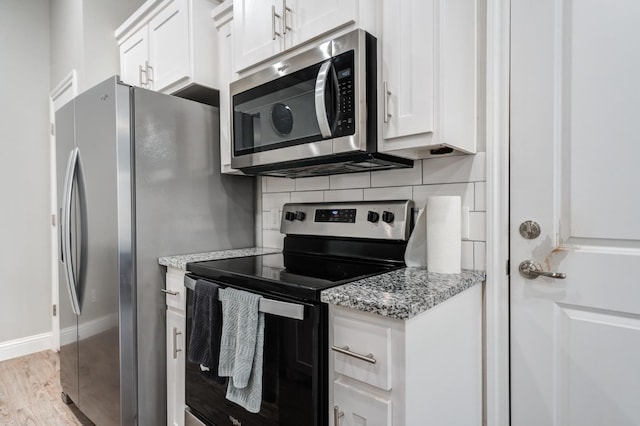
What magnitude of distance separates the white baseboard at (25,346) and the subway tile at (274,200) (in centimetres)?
246

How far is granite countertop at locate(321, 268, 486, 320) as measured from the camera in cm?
90

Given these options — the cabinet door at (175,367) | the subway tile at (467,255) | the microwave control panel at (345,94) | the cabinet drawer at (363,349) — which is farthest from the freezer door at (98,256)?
the subway tile at (467,255)

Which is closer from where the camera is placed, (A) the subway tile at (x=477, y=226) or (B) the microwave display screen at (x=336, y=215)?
(A) the subway tile at (x=477, y=226)

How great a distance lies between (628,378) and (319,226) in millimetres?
1255

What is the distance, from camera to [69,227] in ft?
6.49

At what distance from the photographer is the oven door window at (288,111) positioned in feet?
4.30

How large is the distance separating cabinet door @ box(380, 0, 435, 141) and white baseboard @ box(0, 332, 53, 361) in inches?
136

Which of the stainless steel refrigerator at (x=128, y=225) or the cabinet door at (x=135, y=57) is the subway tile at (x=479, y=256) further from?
the cabinet door at (x=135, y=57)

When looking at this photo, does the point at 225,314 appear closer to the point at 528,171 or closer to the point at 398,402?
the point at 398,402

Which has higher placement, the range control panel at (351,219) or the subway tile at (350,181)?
the subway tile at (350,181)

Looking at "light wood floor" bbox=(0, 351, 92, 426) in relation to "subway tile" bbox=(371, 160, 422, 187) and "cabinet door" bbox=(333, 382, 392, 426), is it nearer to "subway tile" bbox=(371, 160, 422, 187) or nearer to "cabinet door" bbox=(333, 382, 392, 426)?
"cabinet door" bbox=(333, 382, 392, 426)

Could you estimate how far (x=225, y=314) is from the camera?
4.37 ft

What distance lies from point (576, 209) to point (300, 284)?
36.6 inches

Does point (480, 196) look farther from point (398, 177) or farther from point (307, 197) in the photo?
point (307, 197)
